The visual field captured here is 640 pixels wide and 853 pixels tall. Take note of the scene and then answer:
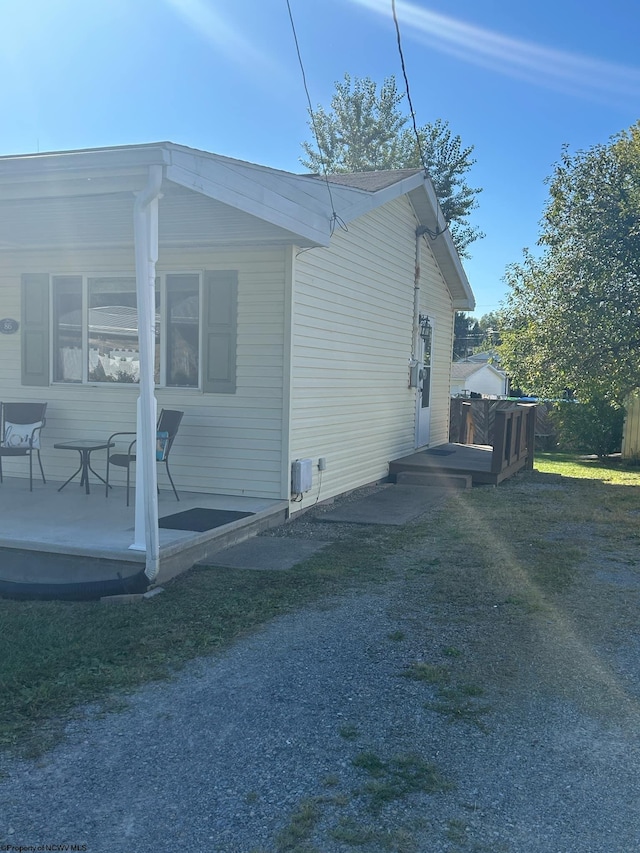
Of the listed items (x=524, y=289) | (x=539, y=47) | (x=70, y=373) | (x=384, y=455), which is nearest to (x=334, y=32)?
(x=539, y=47)

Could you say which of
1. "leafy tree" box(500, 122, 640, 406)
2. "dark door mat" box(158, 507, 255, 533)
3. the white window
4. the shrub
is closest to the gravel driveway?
"dark door mat" box(158, 507, 255, 533)

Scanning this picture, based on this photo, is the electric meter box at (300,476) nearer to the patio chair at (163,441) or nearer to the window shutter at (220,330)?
the window shutter at (220,330)

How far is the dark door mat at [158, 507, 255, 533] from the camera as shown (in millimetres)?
5605

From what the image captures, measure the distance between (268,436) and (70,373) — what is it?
8.12ft

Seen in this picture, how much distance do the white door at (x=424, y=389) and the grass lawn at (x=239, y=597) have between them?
127 inches

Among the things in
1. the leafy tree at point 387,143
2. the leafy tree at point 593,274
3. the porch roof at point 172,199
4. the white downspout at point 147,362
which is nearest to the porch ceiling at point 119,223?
the porch roof at point 172,199

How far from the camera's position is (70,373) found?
7.72m

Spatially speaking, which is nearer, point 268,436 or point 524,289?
point 268,436

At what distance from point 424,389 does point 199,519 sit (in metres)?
6.73

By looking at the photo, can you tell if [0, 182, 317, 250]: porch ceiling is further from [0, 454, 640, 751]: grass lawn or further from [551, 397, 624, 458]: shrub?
[551, 397, 624, 458]: shrub

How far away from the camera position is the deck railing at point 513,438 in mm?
9633

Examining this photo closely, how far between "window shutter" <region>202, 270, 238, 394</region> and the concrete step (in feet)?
12.2

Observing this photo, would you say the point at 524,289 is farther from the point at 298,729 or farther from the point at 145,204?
the point at 298,729

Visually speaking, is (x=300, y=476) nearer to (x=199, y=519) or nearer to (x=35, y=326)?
(x=199, y=519)
